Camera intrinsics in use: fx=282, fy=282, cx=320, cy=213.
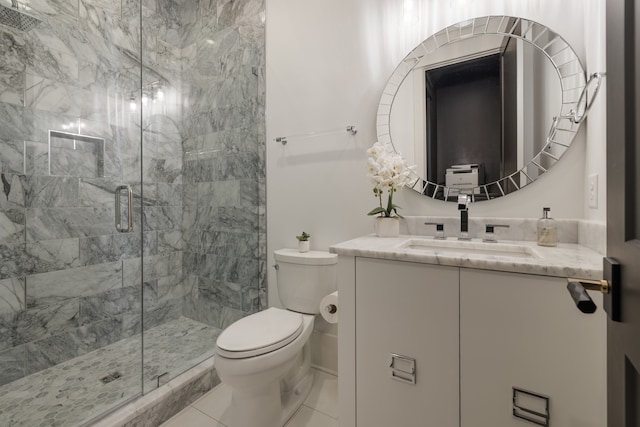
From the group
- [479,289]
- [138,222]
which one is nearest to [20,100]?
[138,222]

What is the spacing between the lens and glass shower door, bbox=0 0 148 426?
1.52 metres

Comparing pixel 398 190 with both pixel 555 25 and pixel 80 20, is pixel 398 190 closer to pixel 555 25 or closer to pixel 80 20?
pixel 555 25

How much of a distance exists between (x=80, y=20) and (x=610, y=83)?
2634mm

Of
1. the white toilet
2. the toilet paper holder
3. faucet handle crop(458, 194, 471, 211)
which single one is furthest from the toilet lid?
faucet handle crop(458, 194, 471, 211)

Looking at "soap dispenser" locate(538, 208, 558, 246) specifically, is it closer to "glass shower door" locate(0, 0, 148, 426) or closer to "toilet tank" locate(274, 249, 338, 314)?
"toilet tank" locate(274, 249, 338, 314)

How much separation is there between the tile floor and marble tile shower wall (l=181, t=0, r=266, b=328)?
61cm

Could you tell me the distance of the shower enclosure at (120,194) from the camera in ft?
5.10

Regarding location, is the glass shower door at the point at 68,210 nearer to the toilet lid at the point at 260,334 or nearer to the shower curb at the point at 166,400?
the shower curb at the point at 166,400

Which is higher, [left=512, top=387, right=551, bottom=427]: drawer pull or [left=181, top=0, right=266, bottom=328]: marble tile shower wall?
[left=181, top=0, right=266, bottom=328]: marble tile shower wall

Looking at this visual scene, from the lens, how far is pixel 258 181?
1996mm

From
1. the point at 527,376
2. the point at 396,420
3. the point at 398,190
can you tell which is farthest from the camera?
the point at 398,190

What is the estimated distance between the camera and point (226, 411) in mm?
1419

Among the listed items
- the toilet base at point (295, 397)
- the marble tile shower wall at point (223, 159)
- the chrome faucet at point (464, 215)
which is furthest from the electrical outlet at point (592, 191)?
the marble tile shower wall at point (223, 159)

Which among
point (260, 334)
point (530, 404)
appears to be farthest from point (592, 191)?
point (260, 334)
